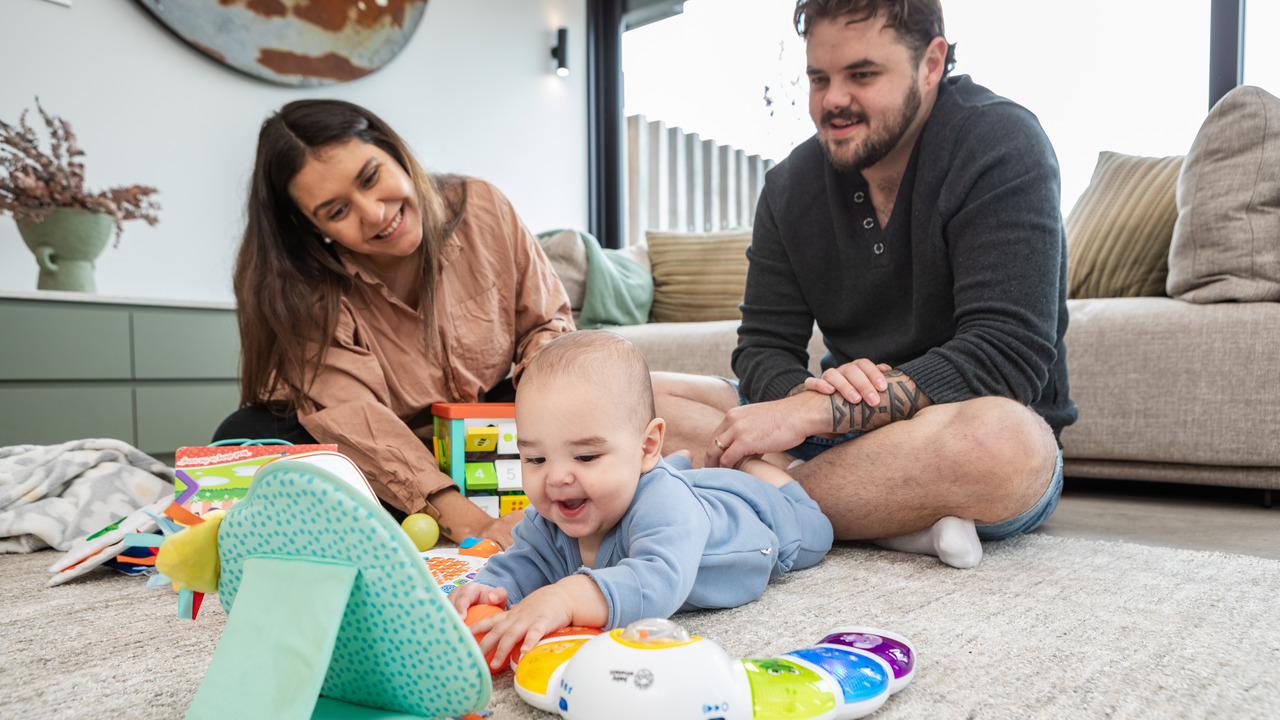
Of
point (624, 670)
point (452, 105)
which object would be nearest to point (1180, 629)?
point (624, 670)

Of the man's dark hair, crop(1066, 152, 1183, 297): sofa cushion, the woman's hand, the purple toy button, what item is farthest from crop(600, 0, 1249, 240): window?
the purple toy button

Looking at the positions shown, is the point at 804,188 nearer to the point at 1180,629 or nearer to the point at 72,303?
the point at 1180,629

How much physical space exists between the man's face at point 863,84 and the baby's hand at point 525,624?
859 millimetres

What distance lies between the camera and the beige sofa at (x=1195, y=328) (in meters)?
Answer: 1.61

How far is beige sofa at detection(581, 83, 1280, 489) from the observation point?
5.27 ft

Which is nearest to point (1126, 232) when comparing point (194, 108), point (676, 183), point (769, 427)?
point (769, 427)

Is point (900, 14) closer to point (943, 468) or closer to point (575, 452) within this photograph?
point (943, 468)

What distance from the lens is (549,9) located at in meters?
3.92

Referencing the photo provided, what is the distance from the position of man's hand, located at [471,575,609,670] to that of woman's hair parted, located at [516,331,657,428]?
184mm

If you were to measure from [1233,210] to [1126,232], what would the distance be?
0.27m

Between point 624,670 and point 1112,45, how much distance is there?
281 centimetres

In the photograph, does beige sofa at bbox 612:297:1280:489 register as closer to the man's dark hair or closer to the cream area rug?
the cream area rug

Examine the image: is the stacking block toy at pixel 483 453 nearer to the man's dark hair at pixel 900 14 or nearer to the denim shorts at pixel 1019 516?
the denim shorts at pixel 1019 516

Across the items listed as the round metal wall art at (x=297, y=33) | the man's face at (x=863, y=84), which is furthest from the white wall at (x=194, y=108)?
the man's face at (x=863, y=84)
